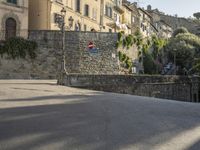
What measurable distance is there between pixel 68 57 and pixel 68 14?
9676mm

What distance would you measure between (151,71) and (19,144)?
163 feet

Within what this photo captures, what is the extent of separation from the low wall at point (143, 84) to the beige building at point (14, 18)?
14699 mm

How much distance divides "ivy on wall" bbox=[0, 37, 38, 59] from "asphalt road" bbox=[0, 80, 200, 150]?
2848cm

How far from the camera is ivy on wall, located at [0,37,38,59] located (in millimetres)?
40803

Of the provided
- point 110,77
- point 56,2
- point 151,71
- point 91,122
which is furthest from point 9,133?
point 151,71

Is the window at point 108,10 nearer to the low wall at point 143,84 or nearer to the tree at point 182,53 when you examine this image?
the tree at point 182,53

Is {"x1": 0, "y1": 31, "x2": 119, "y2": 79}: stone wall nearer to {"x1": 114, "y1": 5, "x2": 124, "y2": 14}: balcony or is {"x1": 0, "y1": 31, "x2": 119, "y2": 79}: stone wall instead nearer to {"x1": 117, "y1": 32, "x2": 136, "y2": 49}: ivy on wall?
{"x1": 117, "y1": 32, "x2": 136, "y2": 49}: ivy on wall

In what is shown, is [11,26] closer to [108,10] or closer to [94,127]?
[108,10]

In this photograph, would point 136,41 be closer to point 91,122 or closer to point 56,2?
point 56,2

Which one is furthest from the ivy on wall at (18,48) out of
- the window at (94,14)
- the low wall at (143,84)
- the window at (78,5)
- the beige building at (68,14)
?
the window at (94,14)

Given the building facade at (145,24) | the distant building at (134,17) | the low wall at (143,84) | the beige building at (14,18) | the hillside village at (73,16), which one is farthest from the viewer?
the building facade at (145,24)

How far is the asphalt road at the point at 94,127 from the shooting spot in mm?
8383

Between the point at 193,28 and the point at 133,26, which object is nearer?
the point at 133,26

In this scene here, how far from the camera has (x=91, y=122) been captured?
1012 cm
